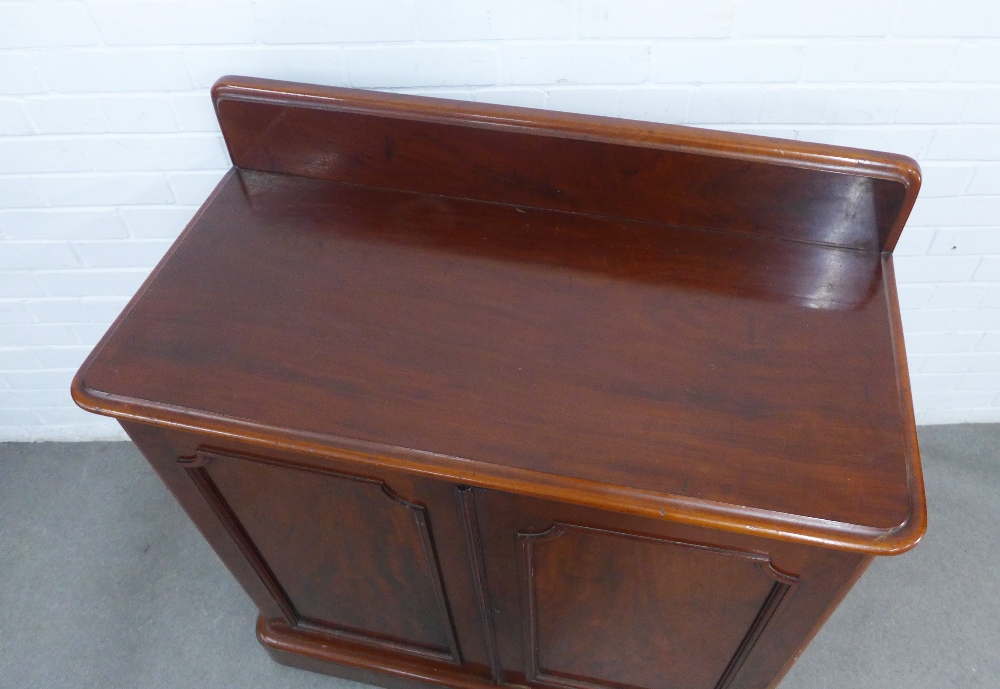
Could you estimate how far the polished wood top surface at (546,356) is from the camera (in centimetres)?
81

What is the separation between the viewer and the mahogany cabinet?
84cm

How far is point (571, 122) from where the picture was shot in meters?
1.03

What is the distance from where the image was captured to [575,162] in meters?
1.06

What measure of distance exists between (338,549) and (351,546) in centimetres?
3

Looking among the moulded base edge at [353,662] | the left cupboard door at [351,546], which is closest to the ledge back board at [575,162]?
the left cupboard door at [351,546]

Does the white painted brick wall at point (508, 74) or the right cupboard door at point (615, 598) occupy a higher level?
the white painted brick wall at point (508, 74)

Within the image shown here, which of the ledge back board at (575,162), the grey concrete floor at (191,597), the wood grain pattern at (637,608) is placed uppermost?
the ledge back board at (575,162)

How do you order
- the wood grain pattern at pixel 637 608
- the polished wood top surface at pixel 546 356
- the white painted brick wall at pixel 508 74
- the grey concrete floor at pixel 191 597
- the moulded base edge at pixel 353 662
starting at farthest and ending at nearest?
the grey concrete floor at pixel 191 597, the moulded base edge at pixel 353 662, the white painted brick wall at pixel 508 74, the wood grain pattern at pixel 637 608, the polished wood top surface at pixel 546 356

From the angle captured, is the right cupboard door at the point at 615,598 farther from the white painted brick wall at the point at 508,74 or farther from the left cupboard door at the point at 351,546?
the white painted brick wall at the point at 508,74

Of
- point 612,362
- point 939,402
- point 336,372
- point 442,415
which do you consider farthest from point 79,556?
point 939,402

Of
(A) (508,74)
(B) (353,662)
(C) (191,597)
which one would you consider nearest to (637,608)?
(B) (353,662)

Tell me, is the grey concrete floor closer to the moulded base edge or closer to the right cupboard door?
the moulded base edge

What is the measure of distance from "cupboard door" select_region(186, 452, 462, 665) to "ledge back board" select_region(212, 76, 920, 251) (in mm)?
464

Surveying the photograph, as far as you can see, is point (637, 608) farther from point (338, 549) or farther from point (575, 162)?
point (575, 162)
